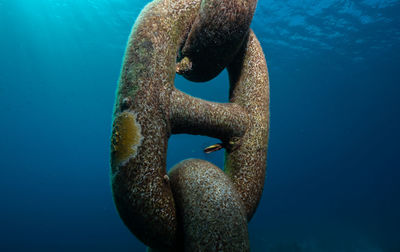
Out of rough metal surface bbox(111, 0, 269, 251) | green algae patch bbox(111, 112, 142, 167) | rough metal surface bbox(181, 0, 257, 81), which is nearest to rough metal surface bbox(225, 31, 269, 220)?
rough metal surface bbox(111, 0, 269, 251)

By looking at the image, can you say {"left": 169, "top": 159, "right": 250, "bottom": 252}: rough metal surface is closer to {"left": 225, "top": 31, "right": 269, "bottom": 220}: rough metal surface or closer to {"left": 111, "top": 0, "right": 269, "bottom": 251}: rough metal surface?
{"left": 111, "top": 0, "right": 269, "bottom": 251}: rough metal surface

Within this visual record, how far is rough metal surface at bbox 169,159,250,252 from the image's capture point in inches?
37.5

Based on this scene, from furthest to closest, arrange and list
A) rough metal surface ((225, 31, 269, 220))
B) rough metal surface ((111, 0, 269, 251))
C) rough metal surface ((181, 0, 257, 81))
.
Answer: rough metal surface ((225, 31, 269, 220)), rough metal surface ((181, 0, 257, 81)), rough metal surface ((111, 0, 269, 251))

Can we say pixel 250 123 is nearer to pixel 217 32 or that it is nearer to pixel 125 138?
pixel 217 32

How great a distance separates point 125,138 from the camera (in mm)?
958

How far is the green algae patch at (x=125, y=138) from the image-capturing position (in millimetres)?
950

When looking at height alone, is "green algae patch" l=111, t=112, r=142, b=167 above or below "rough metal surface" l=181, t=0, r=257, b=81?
below

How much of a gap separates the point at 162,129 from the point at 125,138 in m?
0.16

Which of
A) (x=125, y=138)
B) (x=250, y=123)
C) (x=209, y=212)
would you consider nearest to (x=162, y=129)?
(x=125, y=138)

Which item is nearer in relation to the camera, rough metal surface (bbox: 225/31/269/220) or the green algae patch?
the green algae patch
